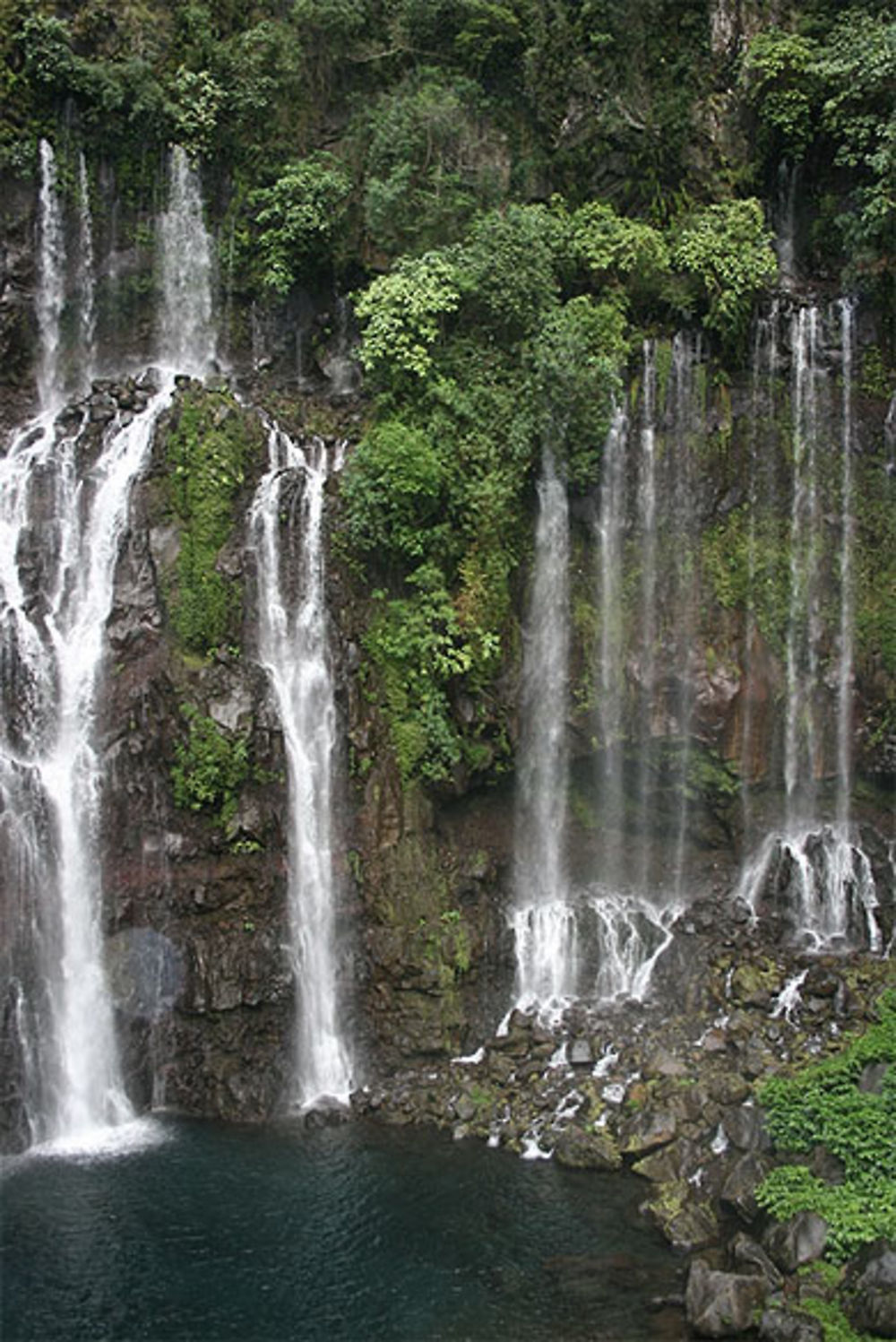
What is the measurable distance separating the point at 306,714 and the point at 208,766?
2047 millimetres

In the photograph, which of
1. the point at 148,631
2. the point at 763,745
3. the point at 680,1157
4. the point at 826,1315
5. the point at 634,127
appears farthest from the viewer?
the point at 634,127

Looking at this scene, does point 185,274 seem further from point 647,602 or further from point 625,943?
point 625,943

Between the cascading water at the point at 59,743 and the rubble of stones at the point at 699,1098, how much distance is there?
4.39m

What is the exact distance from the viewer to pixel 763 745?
20969 mm

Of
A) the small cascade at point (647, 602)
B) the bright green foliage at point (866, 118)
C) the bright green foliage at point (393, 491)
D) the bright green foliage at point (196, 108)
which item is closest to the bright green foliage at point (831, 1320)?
the small cascade at point (647, 602)

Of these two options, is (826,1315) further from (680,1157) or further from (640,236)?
(640,236)

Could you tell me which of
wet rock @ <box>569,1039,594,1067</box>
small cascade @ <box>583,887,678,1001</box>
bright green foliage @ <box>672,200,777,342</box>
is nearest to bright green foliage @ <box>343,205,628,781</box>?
bright green foliage @ <box>672,200,777,342</box>

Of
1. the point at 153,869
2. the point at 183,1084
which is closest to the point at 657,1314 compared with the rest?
the point at 183,1084

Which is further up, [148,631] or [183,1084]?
[148,631]

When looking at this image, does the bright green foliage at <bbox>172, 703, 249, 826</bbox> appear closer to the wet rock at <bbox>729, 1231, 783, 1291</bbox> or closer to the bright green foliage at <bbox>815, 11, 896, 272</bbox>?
the wet rock at <bbox>729, 1231, 783, 1291</bbox>

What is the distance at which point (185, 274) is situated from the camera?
80.0 ft

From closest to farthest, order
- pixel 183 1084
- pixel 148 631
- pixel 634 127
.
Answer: pixel 183 1084, pixel 148 631, pixel 634 127

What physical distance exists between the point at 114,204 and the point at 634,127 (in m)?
11.1

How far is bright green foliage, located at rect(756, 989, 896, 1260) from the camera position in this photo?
12.6 meters
